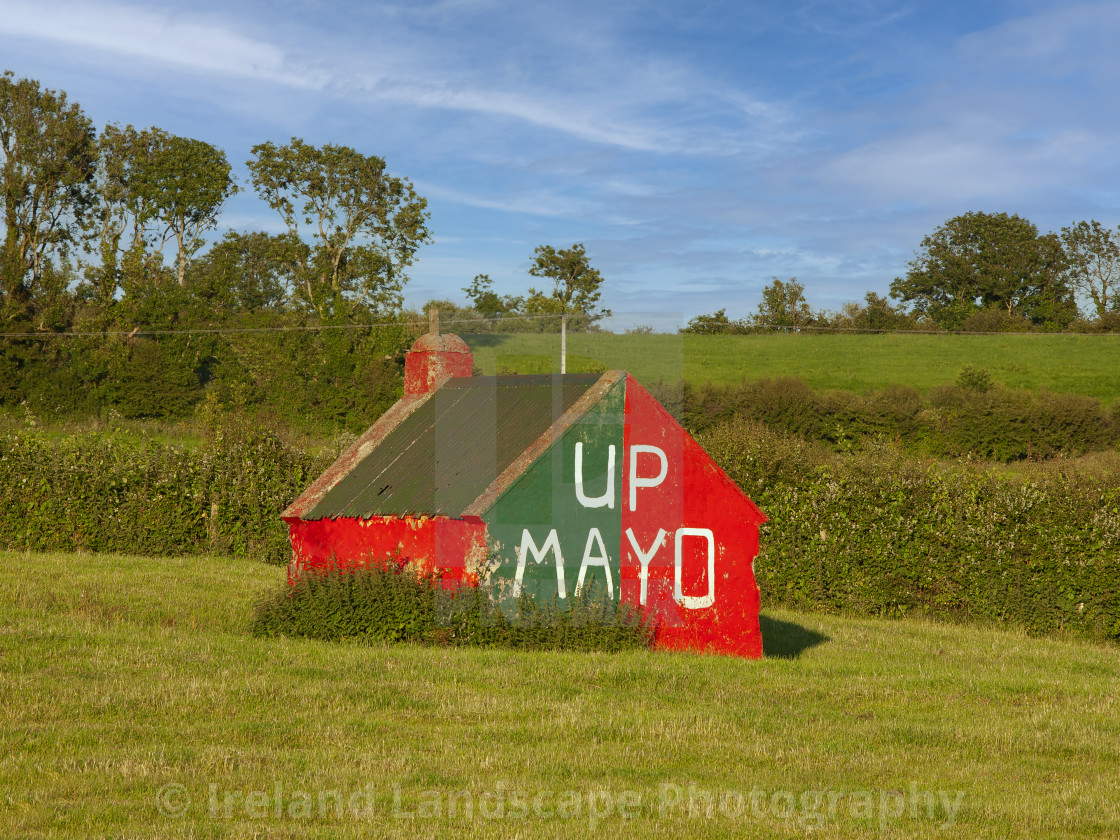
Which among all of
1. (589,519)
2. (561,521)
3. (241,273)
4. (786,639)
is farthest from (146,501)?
(241,273)

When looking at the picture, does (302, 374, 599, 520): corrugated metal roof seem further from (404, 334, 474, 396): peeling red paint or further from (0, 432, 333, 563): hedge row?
(0, 432, 333, 563): hedge row

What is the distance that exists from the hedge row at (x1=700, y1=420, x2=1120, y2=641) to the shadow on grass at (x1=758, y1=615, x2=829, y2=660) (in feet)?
7.00

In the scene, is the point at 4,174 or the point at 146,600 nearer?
the point at 146,600

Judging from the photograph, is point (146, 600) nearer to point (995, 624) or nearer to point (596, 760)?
point (596, 760)

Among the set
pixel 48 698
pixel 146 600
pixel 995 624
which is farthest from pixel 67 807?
pixel 995 624

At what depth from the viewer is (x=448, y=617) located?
1182cm

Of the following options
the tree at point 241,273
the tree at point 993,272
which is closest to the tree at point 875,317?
the tree at point 993,272

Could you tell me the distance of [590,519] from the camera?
11.9 metres

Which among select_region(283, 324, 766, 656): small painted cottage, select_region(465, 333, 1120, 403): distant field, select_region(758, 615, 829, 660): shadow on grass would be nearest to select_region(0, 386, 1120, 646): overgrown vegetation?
select_region(758, 615, 829, 660): shadow on grass

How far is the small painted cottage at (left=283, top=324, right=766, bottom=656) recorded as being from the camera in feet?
38.4

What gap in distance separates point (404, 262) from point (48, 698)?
50.0 metres

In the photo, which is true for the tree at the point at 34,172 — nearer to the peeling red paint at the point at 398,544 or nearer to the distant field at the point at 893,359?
the distant field at the point at 893,359

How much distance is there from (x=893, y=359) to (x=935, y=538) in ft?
149

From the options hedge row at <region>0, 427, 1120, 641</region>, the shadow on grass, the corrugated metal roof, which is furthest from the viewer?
hedge row at <region>0, 427, 1120, 641</region>
